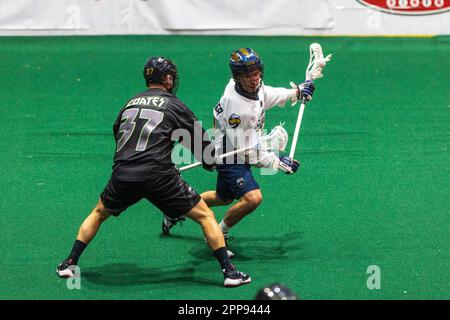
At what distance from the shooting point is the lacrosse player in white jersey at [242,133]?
7125mm

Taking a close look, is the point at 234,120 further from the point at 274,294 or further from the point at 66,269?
the point at 274,294

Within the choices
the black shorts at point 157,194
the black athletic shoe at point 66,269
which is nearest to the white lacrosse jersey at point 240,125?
the black shorts at point 157,194

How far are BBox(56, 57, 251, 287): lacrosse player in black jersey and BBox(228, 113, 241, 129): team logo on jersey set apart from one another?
1.46ft

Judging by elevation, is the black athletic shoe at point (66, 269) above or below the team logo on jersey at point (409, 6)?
below

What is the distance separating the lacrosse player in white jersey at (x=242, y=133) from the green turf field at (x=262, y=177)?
0.47 m

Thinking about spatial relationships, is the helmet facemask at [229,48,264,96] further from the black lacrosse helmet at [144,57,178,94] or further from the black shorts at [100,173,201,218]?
the black shorts at [100,173,201,218]

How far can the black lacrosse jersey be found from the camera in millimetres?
6633

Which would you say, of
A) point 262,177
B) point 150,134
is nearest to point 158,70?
point 150,134

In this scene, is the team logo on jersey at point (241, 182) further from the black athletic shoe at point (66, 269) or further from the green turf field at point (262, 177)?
the black athletic shoe at point (66, 269)

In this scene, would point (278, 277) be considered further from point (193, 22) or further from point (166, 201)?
point (193, 22)

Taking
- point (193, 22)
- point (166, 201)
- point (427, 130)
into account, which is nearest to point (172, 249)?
point (166, 201)

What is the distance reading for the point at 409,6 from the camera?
12984mm

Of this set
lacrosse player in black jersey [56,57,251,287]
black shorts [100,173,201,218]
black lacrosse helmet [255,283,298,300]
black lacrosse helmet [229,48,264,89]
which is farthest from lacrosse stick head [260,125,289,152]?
black lacrosse helmet [255,283,298,300]

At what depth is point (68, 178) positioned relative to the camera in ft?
30.1
